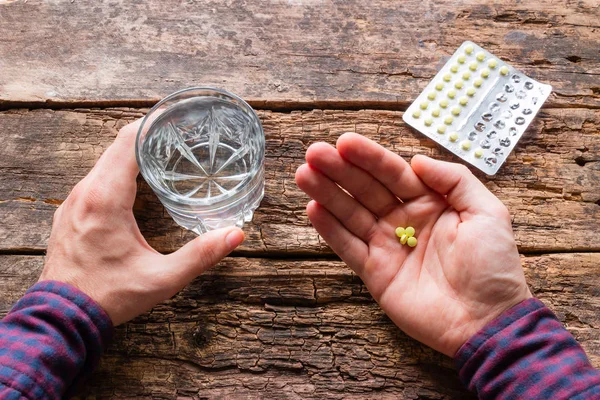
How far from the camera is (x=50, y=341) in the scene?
95 cm

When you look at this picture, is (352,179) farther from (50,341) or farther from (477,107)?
(50,341)

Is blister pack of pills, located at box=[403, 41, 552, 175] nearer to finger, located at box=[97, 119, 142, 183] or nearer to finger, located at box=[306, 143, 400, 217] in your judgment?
finger, located at box=[306, 143, 400, 217]

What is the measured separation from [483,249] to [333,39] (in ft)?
2.07

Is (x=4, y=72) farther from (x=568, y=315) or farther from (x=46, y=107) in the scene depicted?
(x=568, y=315)

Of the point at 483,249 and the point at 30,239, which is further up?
the point at 483,249

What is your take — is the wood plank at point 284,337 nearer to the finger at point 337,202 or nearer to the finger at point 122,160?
the finger at point 337,202

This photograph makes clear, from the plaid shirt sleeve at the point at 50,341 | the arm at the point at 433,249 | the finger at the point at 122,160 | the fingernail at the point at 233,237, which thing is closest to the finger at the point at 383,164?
the arm at the point at 433,249

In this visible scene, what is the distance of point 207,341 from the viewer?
1.09 meters

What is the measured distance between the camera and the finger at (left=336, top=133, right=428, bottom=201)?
3.38 feet

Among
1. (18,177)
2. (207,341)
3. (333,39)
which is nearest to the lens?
(207,341)

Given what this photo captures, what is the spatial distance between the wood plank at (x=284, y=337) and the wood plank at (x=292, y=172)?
0.19 ft

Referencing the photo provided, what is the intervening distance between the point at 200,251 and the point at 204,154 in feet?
0.86

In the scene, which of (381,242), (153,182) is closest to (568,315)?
(381,242)

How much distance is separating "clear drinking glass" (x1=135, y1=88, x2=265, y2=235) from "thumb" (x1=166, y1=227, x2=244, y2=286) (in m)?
0.06
